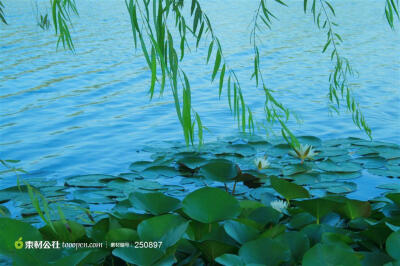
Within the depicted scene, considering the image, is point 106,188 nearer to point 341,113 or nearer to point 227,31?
point 341,113

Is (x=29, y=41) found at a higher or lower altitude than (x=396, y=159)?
higher

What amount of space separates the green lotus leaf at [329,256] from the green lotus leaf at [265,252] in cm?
9

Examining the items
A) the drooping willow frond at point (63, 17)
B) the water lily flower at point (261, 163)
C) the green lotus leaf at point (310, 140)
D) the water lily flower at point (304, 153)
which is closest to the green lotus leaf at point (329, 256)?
the drooping willow frond at point (63, 17)

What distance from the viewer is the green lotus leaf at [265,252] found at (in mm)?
1102

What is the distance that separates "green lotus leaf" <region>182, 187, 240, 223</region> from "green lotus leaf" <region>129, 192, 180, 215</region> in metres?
0.10

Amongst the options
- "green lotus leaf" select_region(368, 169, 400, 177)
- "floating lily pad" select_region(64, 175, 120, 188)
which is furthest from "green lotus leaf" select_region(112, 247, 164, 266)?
"green lotus leaf" select_region(368, 169, 400, 177)

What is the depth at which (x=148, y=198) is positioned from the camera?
55.5 inches

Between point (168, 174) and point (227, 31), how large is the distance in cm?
453

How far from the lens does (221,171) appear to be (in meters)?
1.98

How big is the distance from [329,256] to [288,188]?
0.46 meters

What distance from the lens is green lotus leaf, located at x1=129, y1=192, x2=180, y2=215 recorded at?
1391 millimetres

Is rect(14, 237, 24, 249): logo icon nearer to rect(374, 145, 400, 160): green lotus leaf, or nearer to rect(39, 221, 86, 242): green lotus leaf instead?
rect(39, 221, 86, 242): green lotus leaf

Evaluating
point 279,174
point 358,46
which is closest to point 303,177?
point 279,174

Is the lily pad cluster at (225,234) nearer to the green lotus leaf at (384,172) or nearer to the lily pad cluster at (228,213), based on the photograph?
the lily pad cluster at (228,213)
